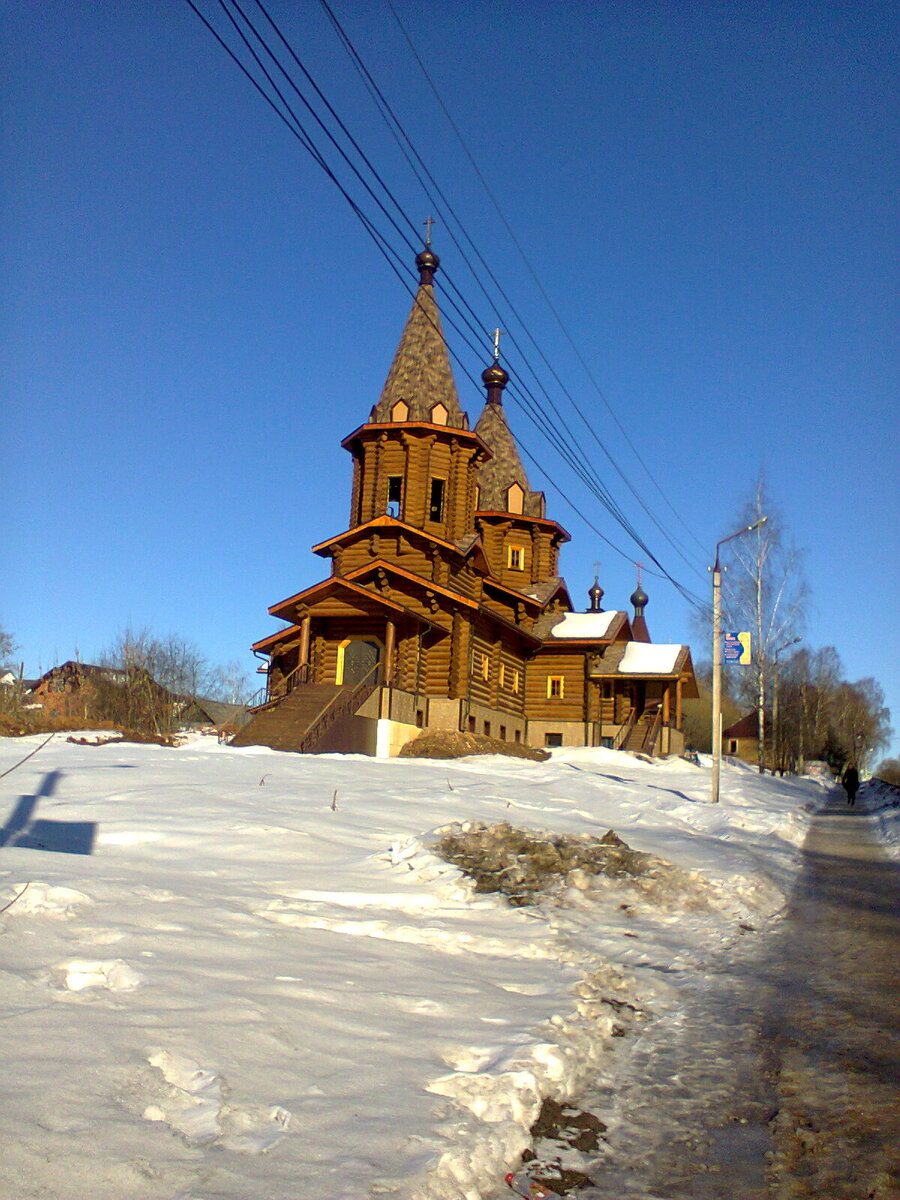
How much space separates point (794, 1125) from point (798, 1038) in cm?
129

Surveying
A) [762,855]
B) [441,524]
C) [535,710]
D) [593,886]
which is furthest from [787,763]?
[593,886]

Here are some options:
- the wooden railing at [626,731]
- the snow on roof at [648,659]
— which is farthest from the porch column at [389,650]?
the wooden railing at [626,731]

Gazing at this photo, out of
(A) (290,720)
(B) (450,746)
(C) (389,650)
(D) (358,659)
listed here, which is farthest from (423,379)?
(A) (290,720)

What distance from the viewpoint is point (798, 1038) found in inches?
202

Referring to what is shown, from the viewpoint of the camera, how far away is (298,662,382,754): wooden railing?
21297mm

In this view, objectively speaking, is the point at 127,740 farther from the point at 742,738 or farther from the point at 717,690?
the point at 742,738

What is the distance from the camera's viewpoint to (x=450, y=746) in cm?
2497

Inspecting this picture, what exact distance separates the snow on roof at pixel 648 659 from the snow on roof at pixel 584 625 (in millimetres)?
1805

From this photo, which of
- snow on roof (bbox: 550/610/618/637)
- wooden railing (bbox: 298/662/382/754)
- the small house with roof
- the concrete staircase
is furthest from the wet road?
the small house with roof

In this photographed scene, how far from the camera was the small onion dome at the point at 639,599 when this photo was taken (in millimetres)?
52500

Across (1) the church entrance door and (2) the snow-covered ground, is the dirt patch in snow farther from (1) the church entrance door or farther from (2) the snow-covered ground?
(1) the church entrance door

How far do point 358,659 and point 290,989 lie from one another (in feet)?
77.4

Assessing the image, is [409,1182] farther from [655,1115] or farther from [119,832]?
[119,832]

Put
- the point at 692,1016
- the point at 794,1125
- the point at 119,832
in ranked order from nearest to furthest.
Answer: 1. the point at 794,1125
2. the point at 692,1016
3. the point at 119,832
